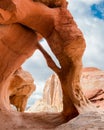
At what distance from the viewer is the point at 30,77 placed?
13859mm

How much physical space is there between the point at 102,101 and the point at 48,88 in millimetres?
9081

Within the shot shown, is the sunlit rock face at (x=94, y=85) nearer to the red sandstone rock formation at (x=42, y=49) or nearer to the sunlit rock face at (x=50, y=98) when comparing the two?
the sunlit rock face at (x=50, y=98)

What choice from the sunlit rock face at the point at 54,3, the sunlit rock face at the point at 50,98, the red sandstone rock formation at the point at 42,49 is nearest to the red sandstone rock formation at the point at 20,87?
the red sandstone rock formation at the point at 42,49

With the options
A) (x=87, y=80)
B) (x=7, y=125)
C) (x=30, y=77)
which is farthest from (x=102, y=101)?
(x=7, y=125)

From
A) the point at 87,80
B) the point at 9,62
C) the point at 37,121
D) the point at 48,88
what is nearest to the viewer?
the point at 37,121

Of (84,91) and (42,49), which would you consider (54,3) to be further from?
(84,91)

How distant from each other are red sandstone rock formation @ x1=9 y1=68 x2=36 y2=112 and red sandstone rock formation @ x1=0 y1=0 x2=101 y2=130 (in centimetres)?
351

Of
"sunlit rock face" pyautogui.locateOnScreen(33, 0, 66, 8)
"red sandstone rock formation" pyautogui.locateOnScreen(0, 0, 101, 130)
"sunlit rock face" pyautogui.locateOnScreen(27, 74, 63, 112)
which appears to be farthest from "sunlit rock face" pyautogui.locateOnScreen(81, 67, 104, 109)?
"sunlit rock face" pyautogui.locateOnScreen(33, 0, 66, 8)

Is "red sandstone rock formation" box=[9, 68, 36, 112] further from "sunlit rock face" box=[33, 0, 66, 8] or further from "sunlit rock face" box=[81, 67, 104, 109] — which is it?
"sunlit rock face" box=[33, 0, 66, 8]

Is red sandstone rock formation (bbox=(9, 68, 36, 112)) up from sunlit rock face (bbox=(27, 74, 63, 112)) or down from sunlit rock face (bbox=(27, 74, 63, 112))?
up

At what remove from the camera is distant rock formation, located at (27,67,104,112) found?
680 inches

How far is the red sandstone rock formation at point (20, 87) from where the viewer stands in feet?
42.0

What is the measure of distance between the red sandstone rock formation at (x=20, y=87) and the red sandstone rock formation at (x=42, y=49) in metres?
3.51

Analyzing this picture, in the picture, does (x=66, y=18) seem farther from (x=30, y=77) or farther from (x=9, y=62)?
(x=30, y=77)
